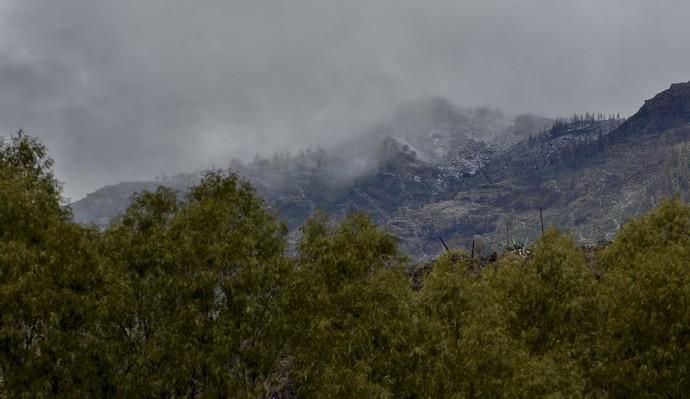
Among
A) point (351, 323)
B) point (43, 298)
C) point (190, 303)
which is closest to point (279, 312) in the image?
point (351, 323)

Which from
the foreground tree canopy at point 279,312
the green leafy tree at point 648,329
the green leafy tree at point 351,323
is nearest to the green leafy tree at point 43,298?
the foreground tree canopy at point 279,312

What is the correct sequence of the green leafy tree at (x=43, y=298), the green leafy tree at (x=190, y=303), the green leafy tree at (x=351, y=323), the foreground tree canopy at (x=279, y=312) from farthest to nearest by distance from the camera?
the green leafy tree at (x=351, y=323) < the green leafy tree at (x=190, y=303) < the foreground tree canopy at (x=279, y=312) < the green leafy tree at (x=43, y=298)

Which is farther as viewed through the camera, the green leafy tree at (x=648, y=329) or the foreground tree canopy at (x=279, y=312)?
the green leafy tree at (x=648, y=329)

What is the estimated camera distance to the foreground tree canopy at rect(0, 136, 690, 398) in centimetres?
2981

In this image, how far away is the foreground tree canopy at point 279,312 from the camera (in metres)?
29.8

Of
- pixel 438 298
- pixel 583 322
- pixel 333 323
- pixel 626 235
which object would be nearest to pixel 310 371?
pixel 333 323

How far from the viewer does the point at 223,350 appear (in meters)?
32.0

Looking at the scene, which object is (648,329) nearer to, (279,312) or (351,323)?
(351,323)

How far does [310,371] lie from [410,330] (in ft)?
20.0

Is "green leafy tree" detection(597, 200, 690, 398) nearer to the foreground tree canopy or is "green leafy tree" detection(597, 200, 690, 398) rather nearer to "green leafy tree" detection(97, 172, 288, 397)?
the foreground tree canopy

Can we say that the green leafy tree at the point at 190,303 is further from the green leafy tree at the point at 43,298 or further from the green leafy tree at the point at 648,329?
the green leafy tree at the point at 648,329

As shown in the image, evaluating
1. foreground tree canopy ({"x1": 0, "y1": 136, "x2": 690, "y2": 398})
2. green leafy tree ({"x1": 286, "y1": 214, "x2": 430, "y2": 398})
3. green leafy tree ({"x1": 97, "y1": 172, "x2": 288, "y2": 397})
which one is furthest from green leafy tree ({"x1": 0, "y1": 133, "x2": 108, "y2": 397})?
green leafy tree ({"x1": 286, "y1": 214, "x2": 430, "y2": 398})

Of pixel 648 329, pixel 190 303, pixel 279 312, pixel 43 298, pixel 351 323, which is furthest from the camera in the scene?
pixel 648 329

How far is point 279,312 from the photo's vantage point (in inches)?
1358
